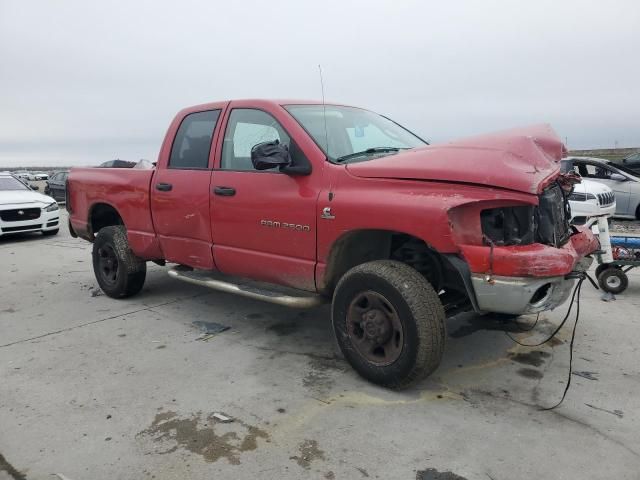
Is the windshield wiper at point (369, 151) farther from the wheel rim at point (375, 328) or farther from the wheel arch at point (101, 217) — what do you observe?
the wheel arch at point (101, 217)

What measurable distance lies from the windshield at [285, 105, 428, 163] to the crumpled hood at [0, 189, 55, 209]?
9.10m

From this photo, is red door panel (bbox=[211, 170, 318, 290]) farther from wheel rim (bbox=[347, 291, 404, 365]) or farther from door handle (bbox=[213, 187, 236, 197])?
wheel rim (bbox=[347, 291, 404, 365])

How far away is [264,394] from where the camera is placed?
3400 mm

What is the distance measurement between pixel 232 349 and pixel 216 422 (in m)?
1.17

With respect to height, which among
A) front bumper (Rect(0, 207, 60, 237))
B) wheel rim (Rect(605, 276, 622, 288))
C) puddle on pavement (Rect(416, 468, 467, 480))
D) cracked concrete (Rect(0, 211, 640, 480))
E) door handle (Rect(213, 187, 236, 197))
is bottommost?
puddle on pavement (Rect(416, 468, 467, 480))

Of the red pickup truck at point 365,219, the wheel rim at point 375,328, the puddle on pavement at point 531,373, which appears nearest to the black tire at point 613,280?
the red pickup truck at point 365,219

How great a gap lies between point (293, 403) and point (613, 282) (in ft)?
13.0

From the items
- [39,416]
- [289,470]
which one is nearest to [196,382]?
[39,416]

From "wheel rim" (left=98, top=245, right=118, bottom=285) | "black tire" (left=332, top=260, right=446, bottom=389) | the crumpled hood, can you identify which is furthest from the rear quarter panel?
the crumpled hood

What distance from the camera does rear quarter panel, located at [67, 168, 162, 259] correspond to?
5.20 meters

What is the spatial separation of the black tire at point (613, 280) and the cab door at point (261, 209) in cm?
339

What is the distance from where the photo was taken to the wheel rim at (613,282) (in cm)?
544

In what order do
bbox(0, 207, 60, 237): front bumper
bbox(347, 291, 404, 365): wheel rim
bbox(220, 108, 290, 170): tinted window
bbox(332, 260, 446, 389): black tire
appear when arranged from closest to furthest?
bbox(332, 260, 446, 389): black tire
bbox(347, 291, 404, 365): wheel rim
bbox(220, 108, 290, 170): tinted window
bbox(0, 207, 60, 237): front bumper

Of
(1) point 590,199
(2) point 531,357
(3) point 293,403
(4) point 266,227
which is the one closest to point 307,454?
(3) point 293,403
